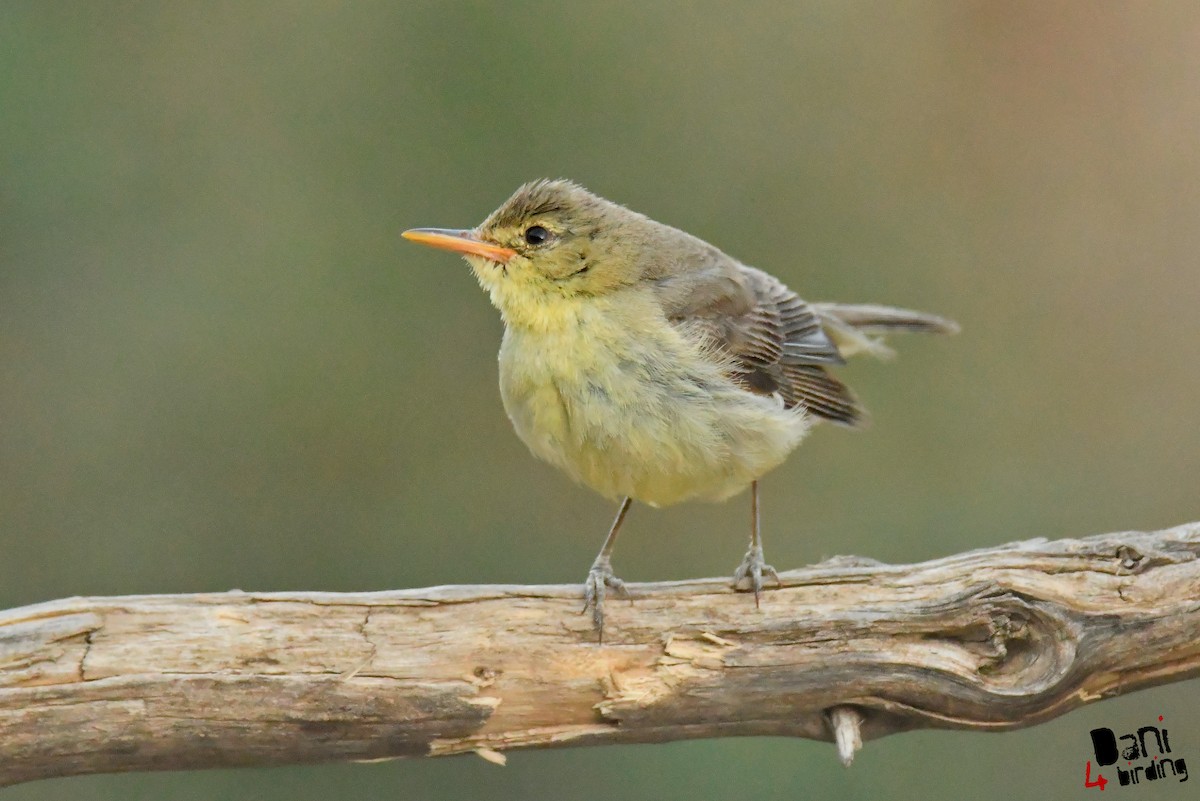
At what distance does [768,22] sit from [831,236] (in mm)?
1204

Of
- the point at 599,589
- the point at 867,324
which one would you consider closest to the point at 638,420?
the point at 599,589

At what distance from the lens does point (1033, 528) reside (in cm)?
642

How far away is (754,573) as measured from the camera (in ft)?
14.1

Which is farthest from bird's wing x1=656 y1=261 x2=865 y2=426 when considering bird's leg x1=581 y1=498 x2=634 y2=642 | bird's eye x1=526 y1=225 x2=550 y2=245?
bird's leg x1=581 y1=498 x2=634 y2=642

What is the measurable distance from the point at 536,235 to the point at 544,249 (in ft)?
0.23

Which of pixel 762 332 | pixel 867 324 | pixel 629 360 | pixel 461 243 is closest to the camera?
pixel 629 360

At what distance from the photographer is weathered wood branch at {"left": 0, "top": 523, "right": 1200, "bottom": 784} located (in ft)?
12.1

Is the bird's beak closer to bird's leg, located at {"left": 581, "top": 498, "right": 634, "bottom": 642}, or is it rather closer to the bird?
the bird

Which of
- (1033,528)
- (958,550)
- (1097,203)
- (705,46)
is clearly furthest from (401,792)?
(1097,203)

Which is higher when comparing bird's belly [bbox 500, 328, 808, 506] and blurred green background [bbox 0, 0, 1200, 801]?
blurred green background [bbox 0, 0, 1200, 801]

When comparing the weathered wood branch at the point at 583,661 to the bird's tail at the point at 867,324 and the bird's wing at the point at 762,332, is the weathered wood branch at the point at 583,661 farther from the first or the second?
the bird's tail at the point at 867,324

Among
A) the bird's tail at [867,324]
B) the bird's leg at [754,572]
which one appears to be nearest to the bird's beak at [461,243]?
the bird's leg at [754,572]

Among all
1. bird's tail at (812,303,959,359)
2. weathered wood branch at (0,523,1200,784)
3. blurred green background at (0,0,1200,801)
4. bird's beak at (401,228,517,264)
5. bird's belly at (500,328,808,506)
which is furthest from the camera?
blurred green background at (0,0,1200,801)

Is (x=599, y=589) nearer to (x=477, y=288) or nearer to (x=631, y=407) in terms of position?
(x=631, y=407)
